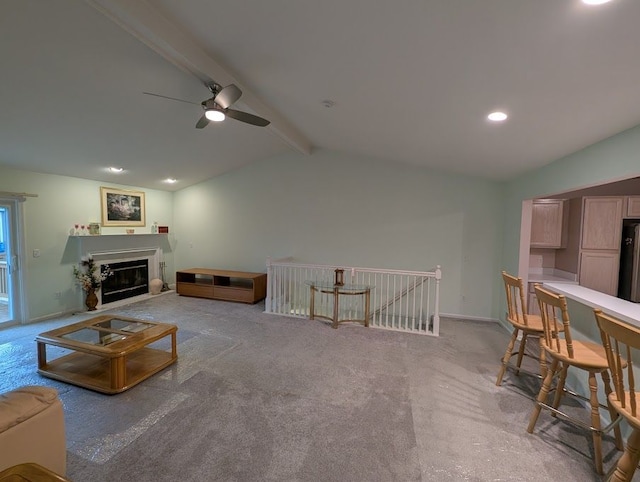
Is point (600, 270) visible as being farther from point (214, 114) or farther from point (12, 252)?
point (12, 252)

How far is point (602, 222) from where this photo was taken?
4.29 meters

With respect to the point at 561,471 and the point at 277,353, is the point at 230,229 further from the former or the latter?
the point at 561,471

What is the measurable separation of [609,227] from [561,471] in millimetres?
3829

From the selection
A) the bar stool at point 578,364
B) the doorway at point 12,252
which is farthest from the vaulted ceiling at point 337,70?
the bar stool at point 578,364

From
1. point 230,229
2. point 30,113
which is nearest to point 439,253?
point 230,229

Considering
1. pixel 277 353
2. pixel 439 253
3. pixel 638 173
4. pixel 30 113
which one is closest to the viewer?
pixel 638 173

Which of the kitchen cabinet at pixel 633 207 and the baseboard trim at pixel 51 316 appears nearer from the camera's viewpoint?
the kitchen cabinet at pixel 633 207

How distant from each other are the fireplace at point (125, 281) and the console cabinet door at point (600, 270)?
26.5 ft

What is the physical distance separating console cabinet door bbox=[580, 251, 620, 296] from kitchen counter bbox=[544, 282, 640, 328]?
71.5 inches

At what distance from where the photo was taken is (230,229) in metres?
6.84

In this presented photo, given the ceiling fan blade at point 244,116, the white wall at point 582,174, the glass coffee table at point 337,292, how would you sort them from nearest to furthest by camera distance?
the white wall at point 582,174, the ceiling fan blade at point 244,116, the glass coffee table at point 337,292

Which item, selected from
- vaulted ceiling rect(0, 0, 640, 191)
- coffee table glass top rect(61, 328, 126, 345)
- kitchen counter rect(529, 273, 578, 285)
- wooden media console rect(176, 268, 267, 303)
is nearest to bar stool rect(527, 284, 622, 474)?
vaulted ceiling rect(0, 0, 640, 191)

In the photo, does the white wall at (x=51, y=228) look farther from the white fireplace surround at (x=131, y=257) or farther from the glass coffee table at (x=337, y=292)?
the glass coffee table at (x=337, y=292)

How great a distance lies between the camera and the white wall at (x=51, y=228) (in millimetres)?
4602
